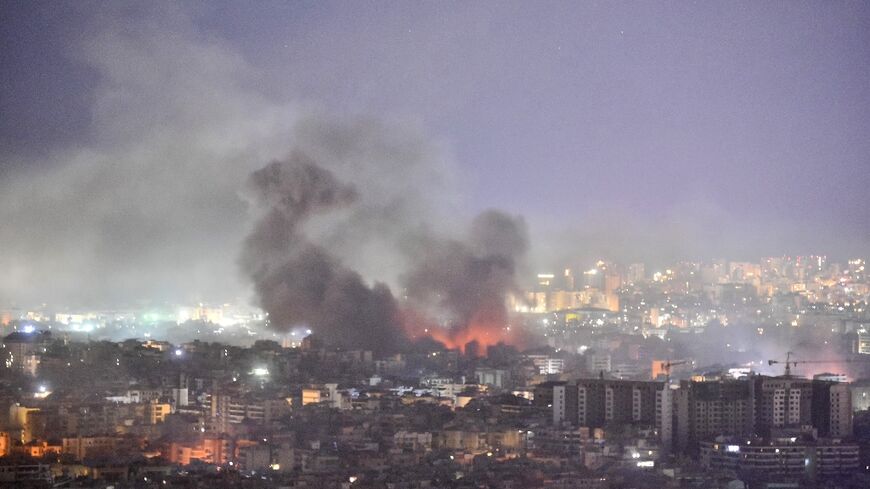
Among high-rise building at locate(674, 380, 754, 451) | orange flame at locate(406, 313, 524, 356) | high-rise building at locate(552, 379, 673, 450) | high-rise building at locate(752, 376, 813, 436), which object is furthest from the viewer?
orange flame at locate(406, 313, 524, 356)

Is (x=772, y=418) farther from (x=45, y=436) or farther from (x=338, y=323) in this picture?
(x=338, y=323)

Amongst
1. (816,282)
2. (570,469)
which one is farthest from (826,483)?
(816,282)

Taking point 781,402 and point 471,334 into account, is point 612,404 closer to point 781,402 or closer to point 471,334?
point 781,402

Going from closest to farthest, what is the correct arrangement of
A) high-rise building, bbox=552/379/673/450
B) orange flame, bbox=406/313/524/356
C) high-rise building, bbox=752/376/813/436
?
high-rise building, bbox=552/379/673/450
high-rise building, bbox=752/376/813/436
orange flame, bbox=406/313/524/356

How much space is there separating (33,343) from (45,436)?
6.92 metres

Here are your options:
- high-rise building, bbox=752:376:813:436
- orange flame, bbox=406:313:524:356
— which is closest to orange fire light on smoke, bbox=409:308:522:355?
orange flame, bbox=406:313:524:356

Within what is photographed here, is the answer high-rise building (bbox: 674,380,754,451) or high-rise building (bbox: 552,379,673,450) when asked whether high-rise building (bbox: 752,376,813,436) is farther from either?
high-rise building (bbox: 552,379,673,450)

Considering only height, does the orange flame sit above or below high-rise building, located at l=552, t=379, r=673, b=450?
above

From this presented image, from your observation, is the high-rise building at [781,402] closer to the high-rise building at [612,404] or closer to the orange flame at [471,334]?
the high-rise building at [612,404]

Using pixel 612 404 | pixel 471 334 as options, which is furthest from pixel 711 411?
pixel 471 334

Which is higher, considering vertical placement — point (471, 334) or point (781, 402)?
point (471, 334)

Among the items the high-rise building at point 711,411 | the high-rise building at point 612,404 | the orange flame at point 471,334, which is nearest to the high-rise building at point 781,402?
the high-rise building at point 711,411

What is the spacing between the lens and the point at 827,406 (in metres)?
15.2

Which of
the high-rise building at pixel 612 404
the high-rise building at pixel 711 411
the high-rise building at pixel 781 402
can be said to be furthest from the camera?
the high-rise building at pixel 781 402
